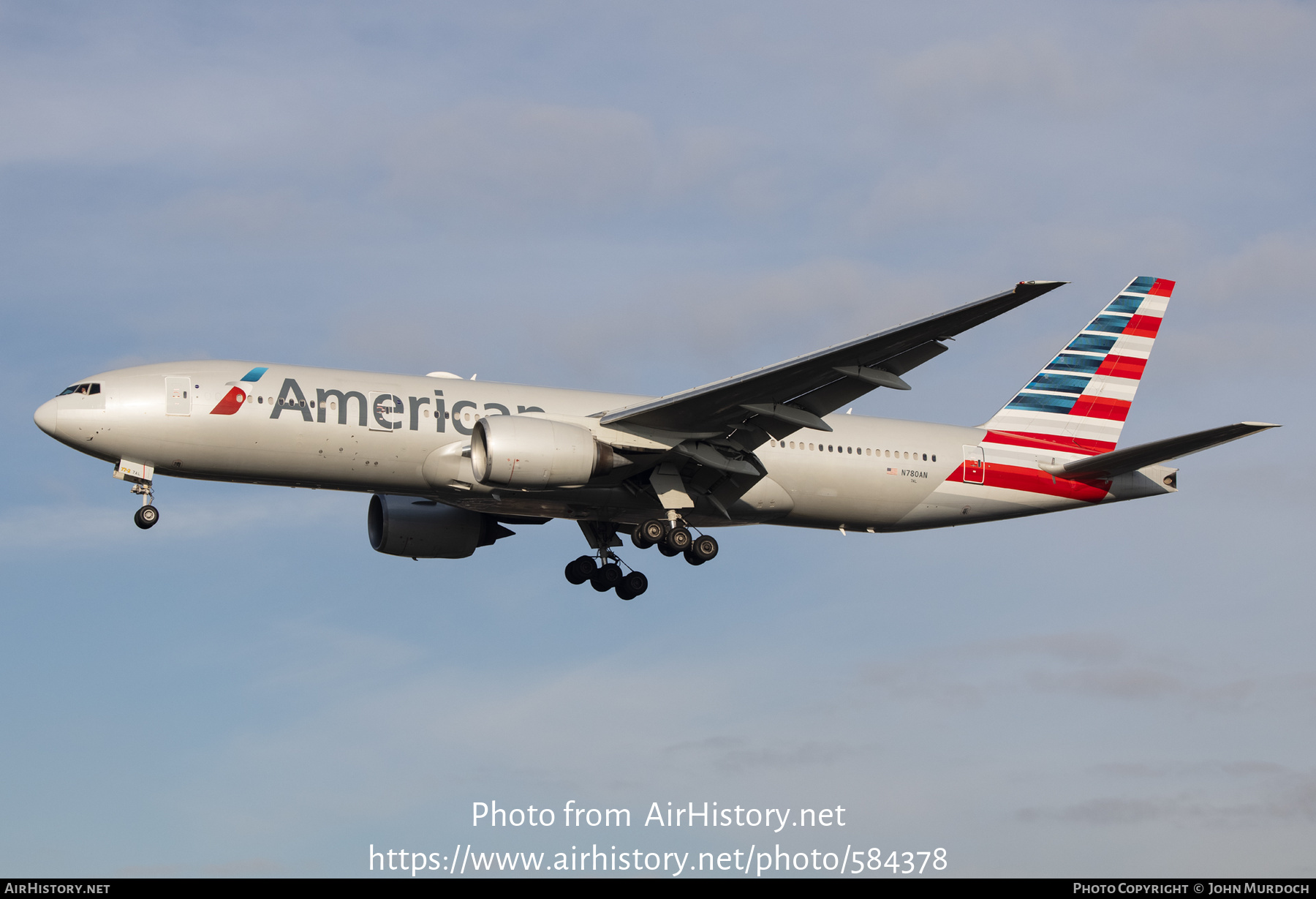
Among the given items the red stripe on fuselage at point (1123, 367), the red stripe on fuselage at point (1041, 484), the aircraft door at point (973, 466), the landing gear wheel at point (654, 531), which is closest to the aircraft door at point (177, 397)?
the landing gear wheel at point (654, 531)

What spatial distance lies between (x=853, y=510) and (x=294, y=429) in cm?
1430

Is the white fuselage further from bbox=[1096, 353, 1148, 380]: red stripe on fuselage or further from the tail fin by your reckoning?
bbox=[1096, 353, 1148, 380]: red stripe on fuselage

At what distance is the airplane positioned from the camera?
3127 cm

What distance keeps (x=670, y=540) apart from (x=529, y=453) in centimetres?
545

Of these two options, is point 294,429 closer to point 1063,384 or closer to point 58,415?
point 58,415

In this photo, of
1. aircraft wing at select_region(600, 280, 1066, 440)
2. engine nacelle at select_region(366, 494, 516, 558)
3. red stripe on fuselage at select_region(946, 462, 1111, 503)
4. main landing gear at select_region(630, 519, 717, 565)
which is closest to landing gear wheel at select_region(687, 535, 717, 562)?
main landing gear at select_region(630, 519, 717, 565)

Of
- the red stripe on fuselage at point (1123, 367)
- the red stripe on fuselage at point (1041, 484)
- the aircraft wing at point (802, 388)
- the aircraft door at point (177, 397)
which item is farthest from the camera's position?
the red stripe on fuselage at point (1123, 367)

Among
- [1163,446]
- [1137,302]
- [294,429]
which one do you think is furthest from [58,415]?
[1137,302]

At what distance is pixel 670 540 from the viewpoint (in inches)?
1385

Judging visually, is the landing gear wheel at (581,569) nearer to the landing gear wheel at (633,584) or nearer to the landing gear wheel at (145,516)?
the landing gear wheel at (633,584)

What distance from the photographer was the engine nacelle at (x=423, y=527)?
38844mm

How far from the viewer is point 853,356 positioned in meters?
30.2

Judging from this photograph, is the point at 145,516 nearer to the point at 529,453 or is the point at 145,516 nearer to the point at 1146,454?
the point at 529,453

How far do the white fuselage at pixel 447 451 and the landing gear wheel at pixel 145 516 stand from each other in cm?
113
